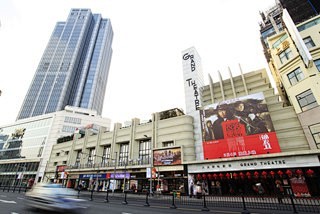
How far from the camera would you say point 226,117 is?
27.7 meters

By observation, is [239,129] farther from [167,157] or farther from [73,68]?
[73,68]

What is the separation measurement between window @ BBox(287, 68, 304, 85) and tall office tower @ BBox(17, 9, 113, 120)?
97.9 metres

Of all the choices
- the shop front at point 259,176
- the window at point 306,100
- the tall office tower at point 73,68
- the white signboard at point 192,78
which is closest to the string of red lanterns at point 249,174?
the shop front at point 259,176

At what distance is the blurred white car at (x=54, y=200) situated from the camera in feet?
23.9

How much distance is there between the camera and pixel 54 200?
749 centimetres

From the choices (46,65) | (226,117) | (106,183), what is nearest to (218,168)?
(226,117)

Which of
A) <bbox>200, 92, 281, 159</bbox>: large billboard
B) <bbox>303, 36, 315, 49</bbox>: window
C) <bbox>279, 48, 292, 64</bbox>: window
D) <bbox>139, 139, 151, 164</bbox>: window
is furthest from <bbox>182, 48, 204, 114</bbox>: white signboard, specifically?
<bbox>303, 36, 315, 49</bbox>: window

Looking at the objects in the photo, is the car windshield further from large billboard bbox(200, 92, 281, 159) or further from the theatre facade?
large billboard bbox(200, 92, 281, 159)

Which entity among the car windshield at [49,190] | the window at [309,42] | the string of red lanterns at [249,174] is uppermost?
the window at [309,42]

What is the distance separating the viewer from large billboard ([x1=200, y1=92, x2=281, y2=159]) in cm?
2375

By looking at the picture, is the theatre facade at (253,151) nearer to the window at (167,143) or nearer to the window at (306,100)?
the window at (306,100)

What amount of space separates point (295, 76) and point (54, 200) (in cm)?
3092

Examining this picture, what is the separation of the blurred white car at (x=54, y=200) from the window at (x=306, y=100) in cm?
2780

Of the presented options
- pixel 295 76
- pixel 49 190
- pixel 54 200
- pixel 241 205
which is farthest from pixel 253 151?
pixel 49 190
